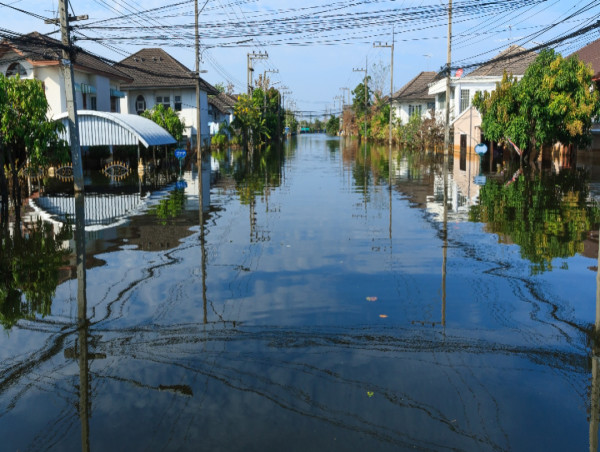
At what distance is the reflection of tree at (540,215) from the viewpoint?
1285cm

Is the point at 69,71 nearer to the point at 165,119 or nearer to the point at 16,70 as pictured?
the point at 16,70

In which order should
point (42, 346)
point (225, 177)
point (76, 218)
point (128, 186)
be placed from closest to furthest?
point (42, 346), point (76, 218), point (128, 186), point (225, 177)

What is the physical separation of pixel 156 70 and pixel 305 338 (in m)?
51.6

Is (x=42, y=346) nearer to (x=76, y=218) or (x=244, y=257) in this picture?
(x=244, y=257)

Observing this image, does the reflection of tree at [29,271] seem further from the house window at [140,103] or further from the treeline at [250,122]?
the treeline at [250,122]

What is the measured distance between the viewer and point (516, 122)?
32.4 metres

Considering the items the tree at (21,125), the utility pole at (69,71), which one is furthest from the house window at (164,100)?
the tree at (21,125)

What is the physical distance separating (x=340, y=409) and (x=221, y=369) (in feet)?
5.03

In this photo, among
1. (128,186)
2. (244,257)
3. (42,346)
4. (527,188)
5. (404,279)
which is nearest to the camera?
(42,346)

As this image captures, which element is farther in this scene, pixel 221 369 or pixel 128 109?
pixel 128 109

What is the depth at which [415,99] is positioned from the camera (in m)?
68.1

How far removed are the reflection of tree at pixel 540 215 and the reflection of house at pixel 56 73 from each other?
71.2ft

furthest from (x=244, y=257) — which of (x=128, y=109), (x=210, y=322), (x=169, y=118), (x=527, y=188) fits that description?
(x=128, y=109)

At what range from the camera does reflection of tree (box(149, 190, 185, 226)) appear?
18000 millimetres
